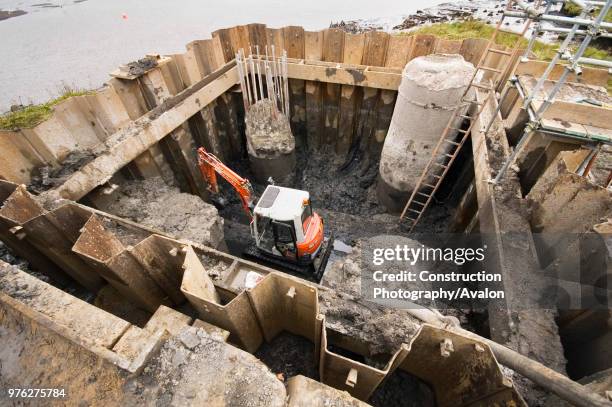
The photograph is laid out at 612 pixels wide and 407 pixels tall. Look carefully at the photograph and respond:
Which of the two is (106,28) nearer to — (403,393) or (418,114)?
(418,114)

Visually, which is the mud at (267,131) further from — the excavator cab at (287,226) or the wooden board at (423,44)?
the wooden board at (423,44)

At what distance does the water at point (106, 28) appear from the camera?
392 inches

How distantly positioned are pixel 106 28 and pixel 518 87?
56.6ft

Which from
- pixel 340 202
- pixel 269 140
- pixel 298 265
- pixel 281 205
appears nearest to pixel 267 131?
pixel 269 140

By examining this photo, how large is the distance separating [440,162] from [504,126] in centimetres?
142

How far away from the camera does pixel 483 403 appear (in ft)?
10.2

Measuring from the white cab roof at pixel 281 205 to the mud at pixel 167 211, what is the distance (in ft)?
3.67

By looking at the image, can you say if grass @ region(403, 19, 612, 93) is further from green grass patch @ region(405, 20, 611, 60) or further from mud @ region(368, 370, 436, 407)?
mud @ region(368, 370, 436, 407)

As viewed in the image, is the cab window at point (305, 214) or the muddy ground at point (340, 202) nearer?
the cab window at point (305, 214)

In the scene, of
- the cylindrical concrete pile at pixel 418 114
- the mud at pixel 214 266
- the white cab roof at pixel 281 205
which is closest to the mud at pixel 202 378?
the mud at pixel 214 266

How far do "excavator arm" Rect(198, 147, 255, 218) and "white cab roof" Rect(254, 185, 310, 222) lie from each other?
100cm

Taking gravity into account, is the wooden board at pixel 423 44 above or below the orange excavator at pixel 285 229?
above

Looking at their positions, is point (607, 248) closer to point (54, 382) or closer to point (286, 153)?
point (54, 382)

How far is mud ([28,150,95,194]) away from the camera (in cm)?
476
